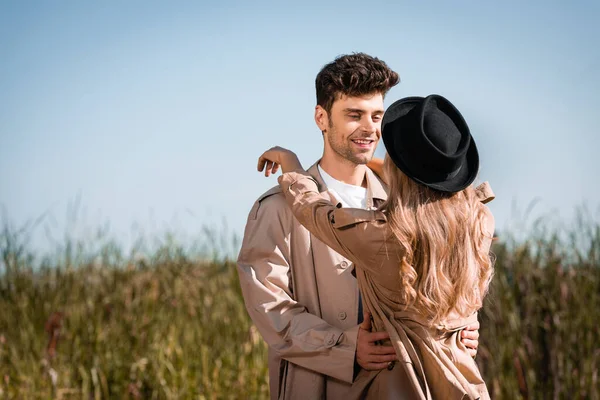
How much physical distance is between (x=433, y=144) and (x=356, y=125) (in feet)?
2.13

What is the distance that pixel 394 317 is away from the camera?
2.27 meters

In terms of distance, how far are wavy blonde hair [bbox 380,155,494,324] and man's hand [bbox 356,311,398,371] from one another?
201 millimetres

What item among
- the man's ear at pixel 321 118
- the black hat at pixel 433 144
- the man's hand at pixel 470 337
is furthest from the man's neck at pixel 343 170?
the man's hand at pixel 470 337

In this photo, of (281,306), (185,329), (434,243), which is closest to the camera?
(434,243)

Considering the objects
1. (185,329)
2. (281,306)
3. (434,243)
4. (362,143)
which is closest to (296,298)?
(281,306)

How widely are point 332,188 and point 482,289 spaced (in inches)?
30.4

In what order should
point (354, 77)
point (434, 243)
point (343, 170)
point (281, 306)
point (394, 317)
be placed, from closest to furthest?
point (434, 243) → point (394, 317) → point (281, 306) → point (354, 77) → point (343, 170)

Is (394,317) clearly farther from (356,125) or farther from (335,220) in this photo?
(356,125)

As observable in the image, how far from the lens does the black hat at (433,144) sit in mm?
2125

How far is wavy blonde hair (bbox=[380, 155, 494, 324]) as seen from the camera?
2.10 m

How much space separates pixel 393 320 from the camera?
2.25 m

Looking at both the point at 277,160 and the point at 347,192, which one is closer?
the point at 277,160

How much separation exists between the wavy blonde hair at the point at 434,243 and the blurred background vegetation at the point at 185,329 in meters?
2.82

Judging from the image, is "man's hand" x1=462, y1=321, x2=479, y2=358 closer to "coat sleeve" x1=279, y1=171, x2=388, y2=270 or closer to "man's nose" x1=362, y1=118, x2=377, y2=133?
"coat sleeve" x1=279, y1=171, x2=388, y2=270
